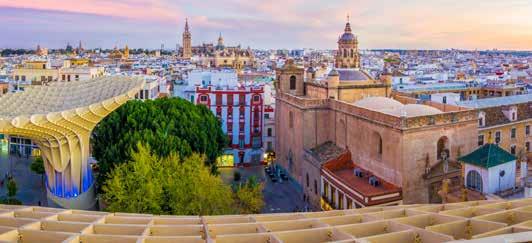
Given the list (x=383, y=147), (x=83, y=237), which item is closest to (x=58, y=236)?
(x=83, y=237)

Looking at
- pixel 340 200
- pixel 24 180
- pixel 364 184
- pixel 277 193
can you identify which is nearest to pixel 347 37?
pixel 277 193

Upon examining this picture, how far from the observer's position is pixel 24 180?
49312 millimetres

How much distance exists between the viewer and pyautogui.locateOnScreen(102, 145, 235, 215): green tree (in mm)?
27641

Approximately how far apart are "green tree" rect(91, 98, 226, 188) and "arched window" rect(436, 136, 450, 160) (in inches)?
644

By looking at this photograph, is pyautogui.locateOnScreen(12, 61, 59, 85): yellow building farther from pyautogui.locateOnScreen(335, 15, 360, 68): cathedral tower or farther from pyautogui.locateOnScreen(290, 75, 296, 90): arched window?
pyautogui.locateOnScreen(335, 15, 360, 68): cathedral tower

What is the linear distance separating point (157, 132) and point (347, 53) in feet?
82.4

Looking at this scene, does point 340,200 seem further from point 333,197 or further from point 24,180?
point 24,180

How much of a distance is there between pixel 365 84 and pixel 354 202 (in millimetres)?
16835

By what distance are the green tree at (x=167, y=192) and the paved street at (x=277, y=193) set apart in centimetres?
1227

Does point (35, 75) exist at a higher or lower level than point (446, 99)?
higher

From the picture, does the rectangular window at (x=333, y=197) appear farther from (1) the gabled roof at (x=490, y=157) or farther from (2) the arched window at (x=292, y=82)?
(2) the arched window at (x=292, y=82)

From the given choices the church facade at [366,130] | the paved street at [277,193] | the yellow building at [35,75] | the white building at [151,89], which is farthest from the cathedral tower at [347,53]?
the yellow building at [35,75]

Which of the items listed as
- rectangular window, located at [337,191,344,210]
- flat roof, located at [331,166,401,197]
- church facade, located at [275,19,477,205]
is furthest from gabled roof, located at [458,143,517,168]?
rectangular window, located at [337,191,344,210]

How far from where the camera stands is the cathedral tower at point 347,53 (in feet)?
175
